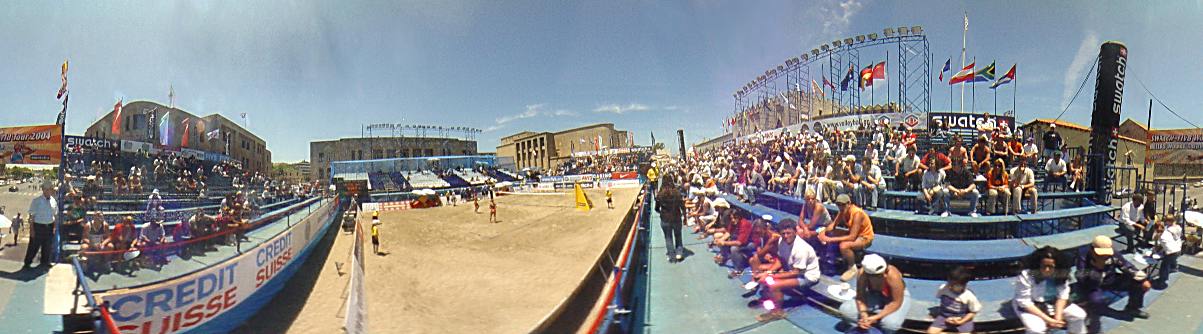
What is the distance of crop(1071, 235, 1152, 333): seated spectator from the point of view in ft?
11.5

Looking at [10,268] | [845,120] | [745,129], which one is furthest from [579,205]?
[745,129]

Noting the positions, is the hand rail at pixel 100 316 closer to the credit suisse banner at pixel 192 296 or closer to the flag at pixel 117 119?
the credit suisse banner at pixel 192 296

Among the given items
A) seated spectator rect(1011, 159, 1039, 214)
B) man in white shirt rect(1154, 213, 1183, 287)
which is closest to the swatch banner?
seated spectator rect(1011, 159, 1039, 214)

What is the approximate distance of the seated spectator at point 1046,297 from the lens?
3.19 metres

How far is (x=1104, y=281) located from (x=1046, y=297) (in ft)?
3.43

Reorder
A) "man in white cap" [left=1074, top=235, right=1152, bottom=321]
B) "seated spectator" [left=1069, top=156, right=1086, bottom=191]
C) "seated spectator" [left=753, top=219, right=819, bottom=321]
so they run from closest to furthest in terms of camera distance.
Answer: "man in white cap" [left=1074, top=235, right=1152, bottom=321] → "seated spectator" [left=753, top=219, right=819, bottom=321] → "seated spectator" [left=1069, top=156, right=1086, bottom=191]

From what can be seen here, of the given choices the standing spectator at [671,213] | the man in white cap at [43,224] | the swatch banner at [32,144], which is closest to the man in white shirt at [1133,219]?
the standing spectator at [671,213]

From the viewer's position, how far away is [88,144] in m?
5.47

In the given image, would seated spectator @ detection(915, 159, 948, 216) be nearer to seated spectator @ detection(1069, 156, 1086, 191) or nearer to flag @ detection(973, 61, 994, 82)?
seated spectator @ detection(1069, 156, 1086, 191)

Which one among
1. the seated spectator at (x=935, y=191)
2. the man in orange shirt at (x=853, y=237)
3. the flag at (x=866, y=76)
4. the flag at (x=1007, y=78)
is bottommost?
the man in orange shirt at (x=853, y=237)

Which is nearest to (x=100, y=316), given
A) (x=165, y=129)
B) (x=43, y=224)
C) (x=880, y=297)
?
(x=43, y=224)

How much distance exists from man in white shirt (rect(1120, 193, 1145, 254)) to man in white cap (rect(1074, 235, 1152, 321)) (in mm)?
2048

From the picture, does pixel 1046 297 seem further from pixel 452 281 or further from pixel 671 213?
pixel 452 281

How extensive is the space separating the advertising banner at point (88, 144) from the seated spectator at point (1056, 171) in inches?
555
